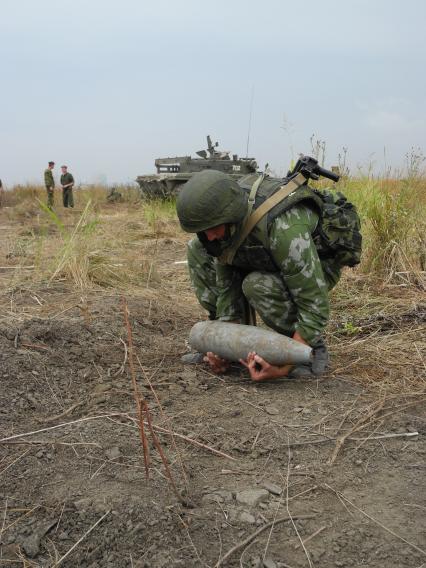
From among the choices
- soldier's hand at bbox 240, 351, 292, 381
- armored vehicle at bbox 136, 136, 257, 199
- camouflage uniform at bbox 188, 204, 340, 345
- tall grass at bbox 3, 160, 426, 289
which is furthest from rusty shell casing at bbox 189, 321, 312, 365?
armored vehicle at bbox 136, 136, 257, 199

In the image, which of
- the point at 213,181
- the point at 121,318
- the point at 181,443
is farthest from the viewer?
the point at 121,318

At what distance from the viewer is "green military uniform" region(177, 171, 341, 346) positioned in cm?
245

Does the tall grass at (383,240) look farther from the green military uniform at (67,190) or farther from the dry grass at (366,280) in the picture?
the green military uniform at (67,190)

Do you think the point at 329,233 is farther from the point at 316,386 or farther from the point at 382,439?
the point at 382,439

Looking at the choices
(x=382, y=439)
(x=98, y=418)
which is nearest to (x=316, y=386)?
(x=382, y=439)

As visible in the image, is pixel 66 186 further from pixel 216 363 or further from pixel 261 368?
pixel 261 368

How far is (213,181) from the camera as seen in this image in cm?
246

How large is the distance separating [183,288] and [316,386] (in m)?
2.24

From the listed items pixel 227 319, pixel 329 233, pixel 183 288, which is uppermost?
pixel 329 233

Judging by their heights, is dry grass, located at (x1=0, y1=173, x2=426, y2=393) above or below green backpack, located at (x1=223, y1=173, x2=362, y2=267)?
below

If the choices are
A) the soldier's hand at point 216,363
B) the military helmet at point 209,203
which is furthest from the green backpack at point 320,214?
the soldier's hand at point 216,363

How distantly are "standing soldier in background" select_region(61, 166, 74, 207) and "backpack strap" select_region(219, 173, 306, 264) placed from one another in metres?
14.3

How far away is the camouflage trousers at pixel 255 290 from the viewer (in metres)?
2.74

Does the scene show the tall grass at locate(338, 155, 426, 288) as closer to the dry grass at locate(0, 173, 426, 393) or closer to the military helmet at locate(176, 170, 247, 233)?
the dry grass at locate(0, 173, 426, 393)
